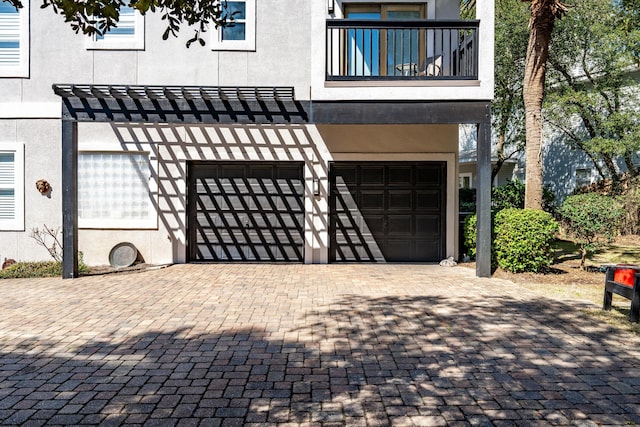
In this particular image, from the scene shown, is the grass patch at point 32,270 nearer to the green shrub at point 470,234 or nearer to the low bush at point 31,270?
the low bush at point 31,270

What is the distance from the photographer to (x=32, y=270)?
918cm

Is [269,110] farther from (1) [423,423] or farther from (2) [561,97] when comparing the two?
(2) [561,97]

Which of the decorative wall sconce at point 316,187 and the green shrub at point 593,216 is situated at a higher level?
the decorative wall sconce at point 316,187

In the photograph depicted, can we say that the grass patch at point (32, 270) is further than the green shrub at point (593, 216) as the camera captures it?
Yes

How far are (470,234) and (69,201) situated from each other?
8118mm

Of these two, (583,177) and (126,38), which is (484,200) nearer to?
(126,38)

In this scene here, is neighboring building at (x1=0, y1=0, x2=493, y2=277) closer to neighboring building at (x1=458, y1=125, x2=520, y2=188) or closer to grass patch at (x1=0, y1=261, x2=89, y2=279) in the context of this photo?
grass patch at (x1=0, y1=261, x2=89, y2=279)

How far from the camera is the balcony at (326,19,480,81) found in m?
8.59

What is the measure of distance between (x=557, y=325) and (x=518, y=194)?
10.2 meters

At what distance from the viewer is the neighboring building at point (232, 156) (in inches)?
393

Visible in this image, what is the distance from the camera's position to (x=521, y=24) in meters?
15.6

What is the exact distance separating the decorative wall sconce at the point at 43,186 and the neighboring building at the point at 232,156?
11cm

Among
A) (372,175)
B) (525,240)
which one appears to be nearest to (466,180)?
(372,175)

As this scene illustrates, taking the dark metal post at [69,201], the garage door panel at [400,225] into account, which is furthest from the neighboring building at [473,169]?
the dark metal post at [69,201]
